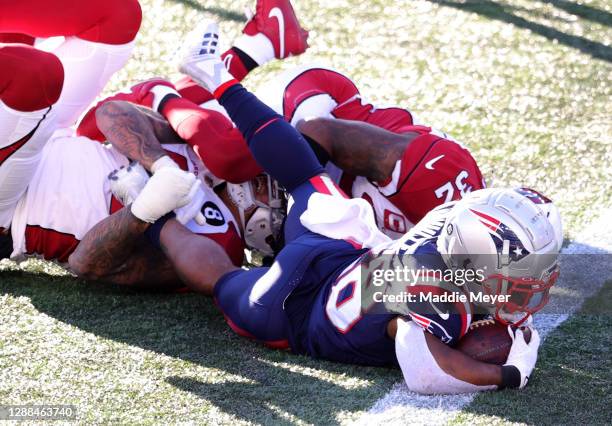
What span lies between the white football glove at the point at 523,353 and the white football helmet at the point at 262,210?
1.08 m

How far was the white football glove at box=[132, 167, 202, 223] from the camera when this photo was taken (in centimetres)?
337

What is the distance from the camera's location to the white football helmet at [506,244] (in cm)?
279

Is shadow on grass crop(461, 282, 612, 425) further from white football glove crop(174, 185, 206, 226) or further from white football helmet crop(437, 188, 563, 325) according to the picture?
white football glove crop(174, 185, 206, 226)

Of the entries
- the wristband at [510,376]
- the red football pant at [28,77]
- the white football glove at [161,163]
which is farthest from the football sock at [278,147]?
the wristband at [510,376]

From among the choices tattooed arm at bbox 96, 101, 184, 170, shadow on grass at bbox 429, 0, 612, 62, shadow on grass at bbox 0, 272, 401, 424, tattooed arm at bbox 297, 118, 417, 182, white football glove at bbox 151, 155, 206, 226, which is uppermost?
shadow on grass at bbox 429, 0, 612, 62

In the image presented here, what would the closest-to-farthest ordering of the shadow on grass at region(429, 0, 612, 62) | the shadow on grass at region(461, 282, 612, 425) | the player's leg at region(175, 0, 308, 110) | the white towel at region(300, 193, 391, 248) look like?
the shadow on grass at region(461, 282, 612, 425) → the white towel at region(300, 193, 391, 248) → the player's leg at region(175, 0, 308, 110) → the shadow on grass at region(429, 0, 612, 62)

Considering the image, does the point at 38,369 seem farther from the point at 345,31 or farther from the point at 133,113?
the point at 345,31

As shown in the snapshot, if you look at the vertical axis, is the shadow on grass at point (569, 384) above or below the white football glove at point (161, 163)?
below

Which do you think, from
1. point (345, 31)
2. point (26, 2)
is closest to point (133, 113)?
point (26, 2)

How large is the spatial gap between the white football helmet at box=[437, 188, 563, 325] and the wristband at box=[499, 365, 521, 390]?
16 cm

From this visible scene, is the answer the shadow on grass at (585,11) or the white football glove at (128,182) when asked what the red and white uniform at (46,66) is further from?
the shadow on grass at (585,11)

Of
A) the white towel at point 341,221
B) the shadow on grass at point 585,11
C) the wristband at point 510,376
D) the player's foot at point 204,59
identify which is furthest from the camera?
the shadow on grass at point 585,11

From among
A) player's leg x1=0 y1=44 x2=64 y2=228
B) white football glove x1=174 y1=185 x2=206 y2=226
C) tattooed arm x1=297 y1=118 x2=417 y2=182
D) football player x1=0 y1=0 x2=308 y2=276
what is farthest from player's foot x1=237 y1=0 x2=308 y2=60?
player's leg x1=0 y1=44 x2=64 y2=228

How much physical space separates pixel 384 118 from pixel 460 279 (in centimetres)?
122
